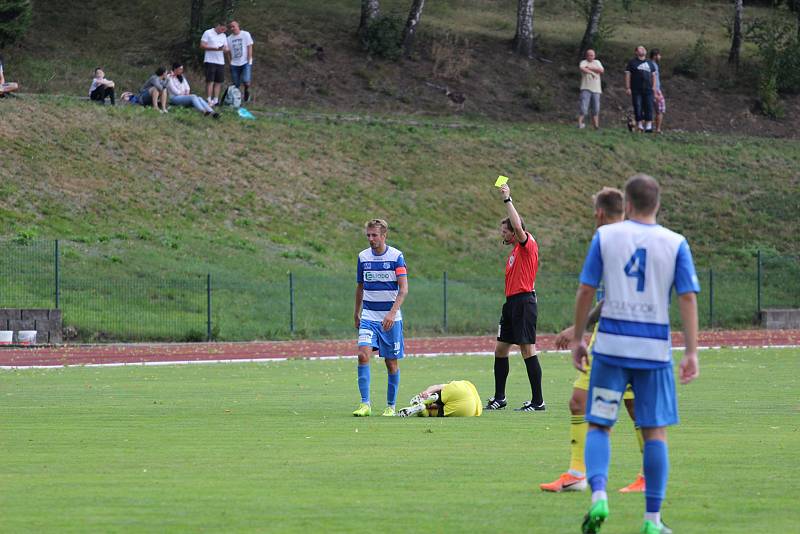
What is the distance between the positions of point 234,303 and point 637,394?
1012 inches

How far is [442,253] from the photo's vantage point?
132ft

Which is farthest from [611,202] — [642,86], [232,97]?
[642,86]

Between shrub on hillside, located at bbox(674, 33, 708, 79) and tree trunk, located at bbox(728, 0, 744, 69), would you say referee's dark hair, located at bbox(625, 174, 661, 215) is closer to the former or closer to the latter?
shrub on hillside, located at bbox(674, 33, 708, 79)

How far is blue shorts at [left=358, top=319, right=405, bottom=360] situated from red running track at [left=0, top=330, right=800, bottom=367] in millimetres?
11526

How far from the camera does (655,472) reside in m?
7.77

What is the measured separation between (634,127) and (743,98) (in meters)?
8.67

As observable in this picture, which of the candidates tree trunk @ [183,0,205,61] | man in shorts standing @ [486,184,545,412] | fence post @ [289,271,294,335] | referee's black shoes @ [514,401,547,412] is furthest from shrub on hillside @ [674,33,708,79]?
referee's black shoes @ [514,401,547,412]

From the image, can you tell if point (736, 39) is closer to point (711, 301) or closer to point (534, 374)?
point (711, 301)

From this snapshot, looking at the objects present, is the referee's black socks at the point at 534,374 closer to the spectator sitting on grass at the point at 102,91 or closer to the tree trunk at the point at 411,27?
the spectator sitting on grass at the point at 102,91

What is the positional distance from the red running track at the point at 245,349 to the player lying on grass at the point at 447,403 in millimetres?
11904

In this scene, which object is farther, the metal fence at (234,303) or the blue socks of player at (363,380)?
the metal fence at (234,303)

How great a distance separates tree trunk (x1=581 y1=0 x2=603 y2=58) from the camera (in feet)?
190

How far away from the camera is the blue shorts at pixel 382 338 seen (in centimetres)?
1517

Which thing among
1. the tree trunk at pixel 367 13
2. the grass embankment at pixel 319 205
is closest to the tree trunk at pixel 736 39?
the grass embankment at pixel 319 205
